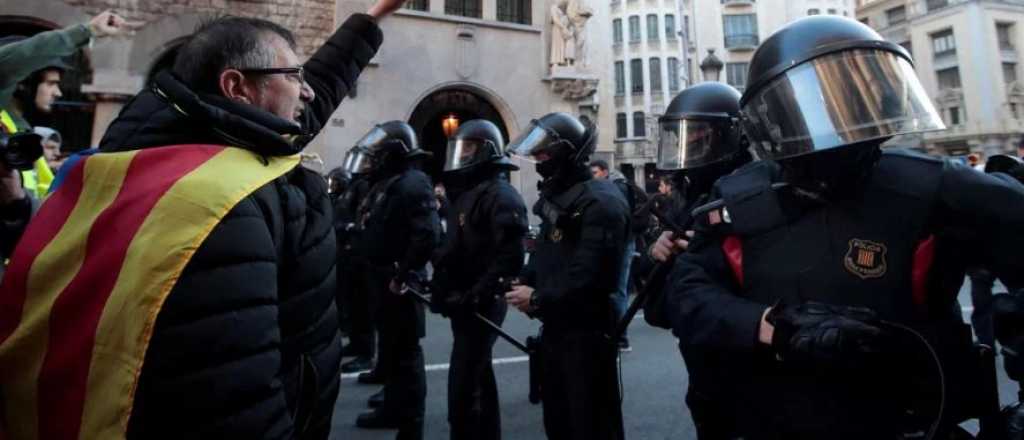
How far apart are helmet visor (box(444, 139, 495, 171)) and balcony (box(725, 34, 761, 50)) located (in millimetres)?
45760

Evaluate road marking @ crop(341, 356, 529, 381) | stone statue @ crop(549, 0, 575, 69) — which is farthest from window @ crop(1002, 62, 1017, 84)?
road marking @ crop(341, 356, 529, 381)

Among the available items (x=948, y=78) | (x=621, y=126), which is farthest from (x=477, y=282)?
(x=948, y=78)

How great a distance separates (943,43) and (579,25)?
1736 inches

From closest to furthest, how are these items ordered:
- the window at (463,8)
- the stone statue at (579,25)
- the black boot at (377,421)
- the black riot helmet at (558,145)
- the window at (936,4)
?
the black riot helmet at (558,145)
the black boot at (377,421)
the window at (463,8)
the stone statue at (579,25)
the window at (936,4)

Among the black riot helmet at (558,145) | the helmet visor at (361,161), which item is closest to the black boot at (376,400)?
the helmet visor at (361,161)

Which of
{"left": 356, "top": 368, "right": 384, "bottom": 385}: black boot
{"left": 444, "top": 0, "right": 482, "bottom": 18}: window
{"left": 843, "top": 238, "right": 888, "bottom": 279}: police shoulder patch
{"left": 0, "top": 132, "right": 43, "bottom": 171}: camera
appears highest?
{"left": 444, "top": 0, "right": 482, "bottom": 18}: window

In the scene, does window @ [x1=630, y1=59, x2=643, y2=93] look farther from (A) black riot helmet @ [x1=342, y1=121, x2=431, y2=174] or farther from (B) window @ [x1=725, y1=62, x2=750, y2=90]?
(A) black riot helmet @ [x1=342, y1=121, x2=431, y2=174]

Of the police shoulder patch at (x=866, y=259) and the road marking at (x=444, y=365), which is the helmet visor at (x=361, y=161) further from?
the police shoulder patch at (x=866, y=259)

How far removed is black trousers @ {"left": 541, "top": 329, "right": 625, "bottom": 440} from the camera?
3020 mm

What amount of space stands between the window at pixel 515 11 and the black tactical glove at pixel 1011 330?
1369 centimetres

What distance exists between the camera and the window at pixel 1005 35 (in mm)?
42759

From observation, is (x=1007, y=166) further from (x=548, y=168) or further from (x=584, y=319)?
(x=548, y=168)

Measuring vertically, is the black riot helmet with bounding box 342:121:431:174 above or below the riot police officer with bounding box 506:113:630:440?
above

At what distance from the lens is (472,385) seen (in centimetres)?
348
